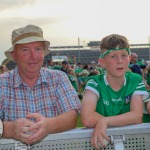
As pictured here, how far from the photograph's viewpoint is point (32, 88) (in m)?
2.63

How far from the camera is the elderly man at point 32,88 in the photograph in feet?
8.28

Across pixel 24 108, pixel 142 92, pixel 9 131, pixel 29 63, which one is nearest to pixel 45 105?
pixel 24 108

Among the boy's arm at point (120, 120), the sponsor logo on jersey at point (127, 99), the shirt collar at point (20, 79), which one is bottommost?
the boy's arm at point (120, 120)

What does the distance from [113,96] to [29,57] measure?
0.70m

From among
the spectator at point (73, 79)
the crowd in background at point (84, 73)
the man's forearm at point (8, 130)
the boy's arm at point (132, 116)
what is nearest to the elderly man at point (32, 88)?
the man's forearm at point (8, 130)

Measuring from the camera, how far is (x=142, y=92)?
2.52 meters

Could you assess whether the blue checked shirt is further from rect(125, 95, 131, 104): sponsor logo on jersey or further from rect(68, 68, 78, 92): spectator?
rect(68, 68, 78, 92): spectator

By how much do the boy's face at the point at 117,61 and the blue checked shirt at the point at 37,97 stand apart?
1.18 ft

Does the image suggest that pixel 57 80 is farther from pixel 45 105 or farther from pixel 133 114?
pixel 133 114

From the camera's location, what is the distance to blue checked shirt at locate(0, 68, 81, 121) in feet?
8.28

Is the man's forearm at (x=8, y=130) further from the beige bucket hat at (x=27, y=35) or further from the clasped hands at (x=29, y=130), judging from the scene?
the beige bucket hat at (x=27, y=35)

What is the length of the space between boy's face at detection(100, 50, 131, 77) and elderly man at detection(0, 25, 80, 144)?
→ 14.1 inches

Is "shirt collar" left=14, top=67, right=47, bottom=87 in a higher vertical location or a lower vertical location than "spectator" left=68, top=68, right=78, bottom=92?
higher

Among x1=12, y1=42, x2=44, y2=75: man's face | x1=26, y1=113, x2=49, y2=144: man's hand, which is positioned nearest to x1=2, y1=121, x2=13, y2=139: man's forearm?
x1=26, y1=113, x2=49, y2=144: man's hand
